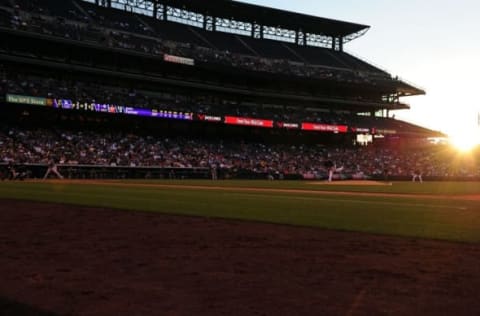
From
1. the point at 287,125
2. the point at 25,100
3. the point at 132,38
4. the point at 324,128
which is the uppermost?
the point at 132,38

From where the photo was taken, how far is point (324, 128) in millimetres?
68375

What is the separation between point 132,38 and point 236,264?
53.4 metres

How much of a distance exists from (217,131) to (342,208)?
48.6 metres

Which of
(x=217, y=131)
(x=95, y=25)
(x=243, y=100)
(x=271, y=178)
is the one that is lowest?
(x=271, y=178)

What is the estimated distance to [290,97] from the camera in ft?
229

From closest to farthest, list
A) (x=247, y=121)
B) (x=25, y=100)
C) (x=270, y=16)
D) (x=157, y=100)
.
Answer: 1. (x=25, y=100)
2. (x=157, y=100)
3. (x=247, y=121)
4. (x=270, y=16)

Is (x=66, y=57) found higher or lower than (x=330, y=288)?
higher

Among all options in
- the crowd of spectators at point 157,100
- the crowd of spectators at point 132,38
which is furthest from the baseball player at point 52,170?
the crowd of spectators at point 132,38

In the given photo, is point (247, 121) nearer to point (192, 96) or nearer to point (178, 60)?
point (192, 96)

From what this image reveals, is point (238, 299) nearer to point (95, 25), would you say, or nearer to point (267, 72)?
point (95, 25)

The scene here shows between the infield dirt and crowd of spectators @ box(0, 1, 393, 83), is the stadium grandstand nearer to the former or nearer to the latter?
crowd of spectators @ box(0, 1, 393, 83)

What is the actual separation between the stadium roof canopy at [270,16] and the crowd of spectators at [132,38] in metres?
6.29

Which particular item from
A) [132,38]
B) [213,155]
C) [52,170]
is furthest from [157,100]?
[52,170]

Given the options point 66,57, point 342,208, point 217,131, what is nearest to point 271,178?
point 217,131
